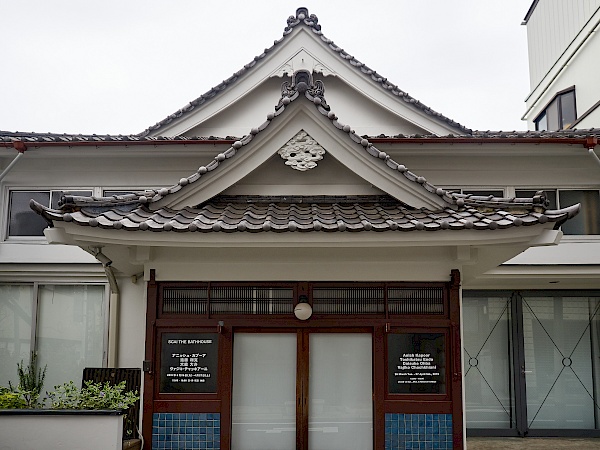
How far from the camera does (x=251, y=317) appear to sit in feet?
22.9

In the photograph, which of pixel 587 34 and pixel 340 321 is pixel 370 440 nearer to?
pixel 340 321

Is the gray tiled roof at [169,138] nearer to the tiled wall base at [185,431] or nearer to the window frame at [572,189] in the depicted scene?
the window frame at [572,189]

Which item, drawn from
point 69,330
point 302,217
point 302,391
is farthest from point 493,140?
point 69,330

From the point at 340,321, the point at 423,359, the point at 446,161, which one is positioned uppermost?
the point at 446,161

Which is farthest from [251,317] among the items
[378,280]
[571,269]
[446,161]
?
[571,269]

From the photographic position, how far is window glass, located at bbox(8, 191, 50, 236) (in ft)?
34.6

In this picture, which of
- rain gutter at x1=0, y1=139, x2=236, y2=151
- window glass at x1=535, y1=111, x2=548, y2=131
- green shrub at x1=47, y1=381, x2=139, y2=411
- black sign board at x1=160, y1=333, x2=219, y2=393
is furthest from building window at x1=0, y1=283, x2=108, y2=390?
window glass at x1=535, y1=111, x2=548, y2=131

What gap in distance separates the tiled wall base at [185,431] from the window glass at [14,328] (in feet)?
14.6

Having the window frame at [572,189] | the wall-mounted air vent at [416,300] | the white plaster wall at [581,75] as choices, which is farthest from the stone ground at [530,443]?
the white plaster wall at [581,75]

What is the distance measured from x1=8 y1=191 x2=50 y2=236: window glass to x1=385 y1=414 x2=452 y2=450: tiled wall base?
703cm

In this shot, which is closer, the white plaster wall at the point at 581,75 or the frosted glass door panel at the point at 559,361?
the frosted glass door panel at the point at 559,361

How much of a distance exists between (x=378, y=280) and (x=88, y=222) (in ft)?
10.6

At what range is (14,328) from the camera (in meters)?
10.2

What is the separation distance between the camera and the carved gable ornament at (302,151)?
7.07 m
